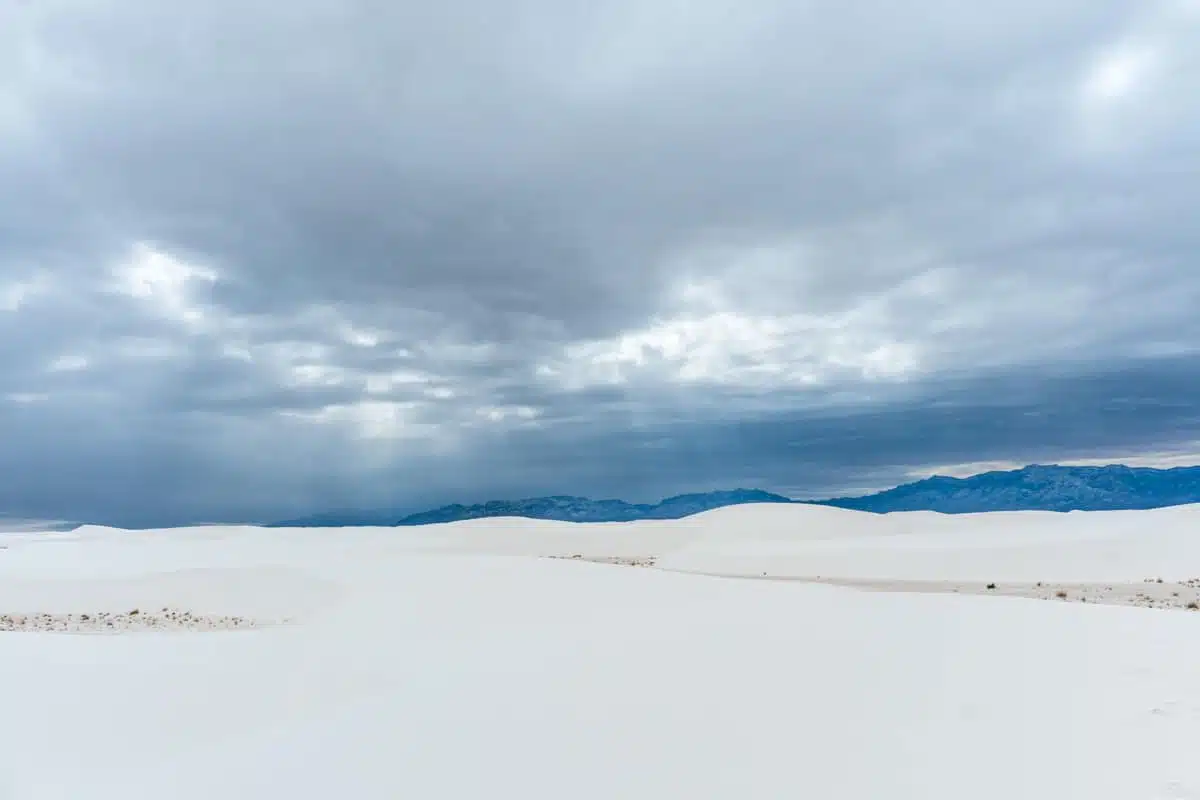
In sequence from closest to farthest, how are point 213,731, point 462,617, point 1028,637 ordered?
1. point 213,731
2. point 1028,637
3. point 462,617

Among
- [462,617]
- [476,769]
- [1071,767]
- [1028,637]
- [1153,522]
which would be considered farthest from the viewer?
[1153,522]

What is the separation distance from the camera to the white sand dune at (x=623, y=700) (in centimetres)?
625

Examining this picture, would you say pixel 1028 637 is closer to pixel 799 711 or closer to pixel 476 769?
pixel 799 711

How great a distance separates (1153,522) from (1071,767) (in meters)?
39.3

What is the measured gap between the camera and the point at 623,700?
27.0 feet

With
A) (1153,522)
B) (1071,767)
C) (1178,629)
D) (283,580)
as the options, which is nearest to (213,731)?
(1071,767)

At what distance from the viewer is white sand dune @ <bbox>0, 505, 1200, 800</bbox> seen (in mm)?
6250

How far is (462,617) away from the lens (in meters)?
14.4

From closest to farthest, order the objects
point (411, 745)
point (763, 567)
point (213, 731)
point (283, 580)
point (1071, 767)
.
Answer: point (1071, 767), point (411, 745), point (213, 731), point (283, 580), point (763, 567)

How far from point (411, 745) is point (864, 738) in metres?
4.17

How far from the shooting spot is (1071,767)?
6.06m

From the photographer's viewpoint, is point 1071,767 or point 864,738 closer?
point 1071,767

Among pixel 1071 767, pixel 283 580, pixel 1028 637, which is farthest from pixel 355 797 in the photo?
pixel 283 580

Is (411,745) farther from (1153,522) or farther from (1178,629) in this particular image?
(1153,522)
